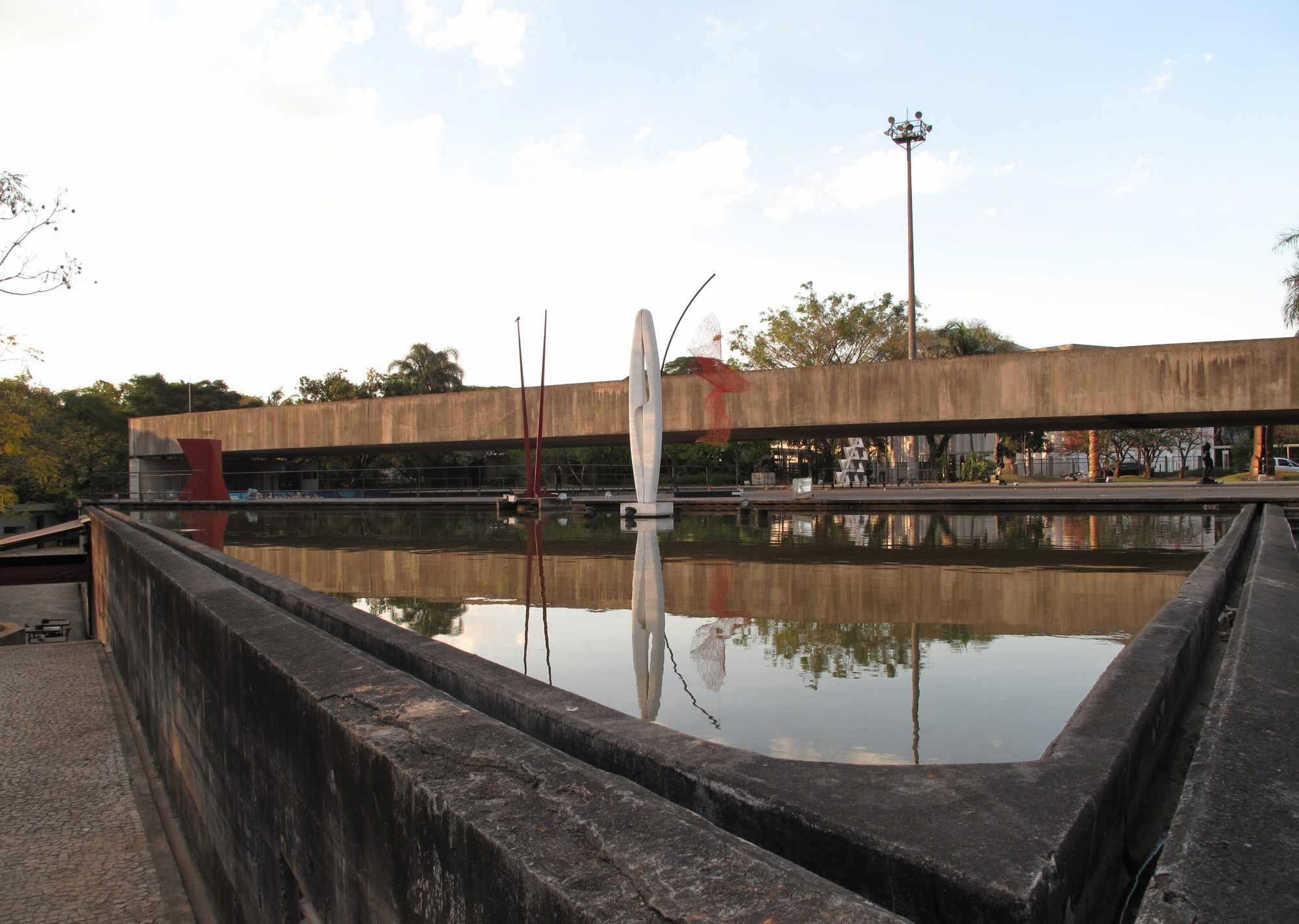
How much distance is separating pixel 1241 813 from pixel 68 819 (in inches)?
218

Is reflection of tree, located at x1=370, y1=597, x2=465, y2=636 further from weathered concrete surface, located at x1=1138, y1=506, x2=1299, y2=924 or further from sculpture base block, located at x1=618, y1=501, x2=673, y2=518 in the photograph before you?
sculpture base block, located at x1=618, y1=501, x2=673, y2=518

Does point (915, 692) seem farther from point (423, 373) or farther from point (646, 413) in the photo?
point (423, 373)

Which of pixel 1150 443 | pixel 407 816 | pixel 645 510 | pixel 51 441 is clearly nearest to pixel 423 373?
pixel 51 441

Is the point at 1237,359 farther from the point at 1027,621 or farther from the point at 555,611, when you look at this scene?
the point at 555,611

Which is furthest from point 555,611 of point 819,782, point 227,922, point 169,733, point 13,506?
point 13,506

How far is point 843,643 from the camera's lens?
Answer: 21.9ft

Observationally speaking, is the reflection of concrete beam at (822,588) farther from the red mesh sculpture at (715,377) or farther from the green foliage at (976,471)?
the green foliage at (976,471)

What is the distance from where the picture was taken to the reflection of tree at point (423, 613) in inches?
304

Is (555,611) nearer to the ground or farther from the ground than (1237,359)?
nearer to the ground

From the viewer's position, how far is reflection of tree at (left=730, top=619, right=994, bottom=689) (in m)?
5.81

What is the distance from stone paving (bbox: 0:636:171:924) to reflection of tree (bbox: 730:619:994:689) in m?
3.76

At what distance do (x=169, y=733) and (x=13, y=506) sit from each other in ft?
84.1

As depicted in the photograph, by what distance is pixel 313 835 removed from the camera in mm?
2373

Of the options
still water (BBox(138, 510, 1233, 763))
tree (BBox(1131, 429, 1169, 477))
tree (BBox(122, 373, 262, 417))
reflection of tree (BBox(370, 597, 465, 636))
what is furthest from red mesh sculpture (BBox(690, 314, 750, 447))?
tree (BBox(122, 373, 262, 417))
